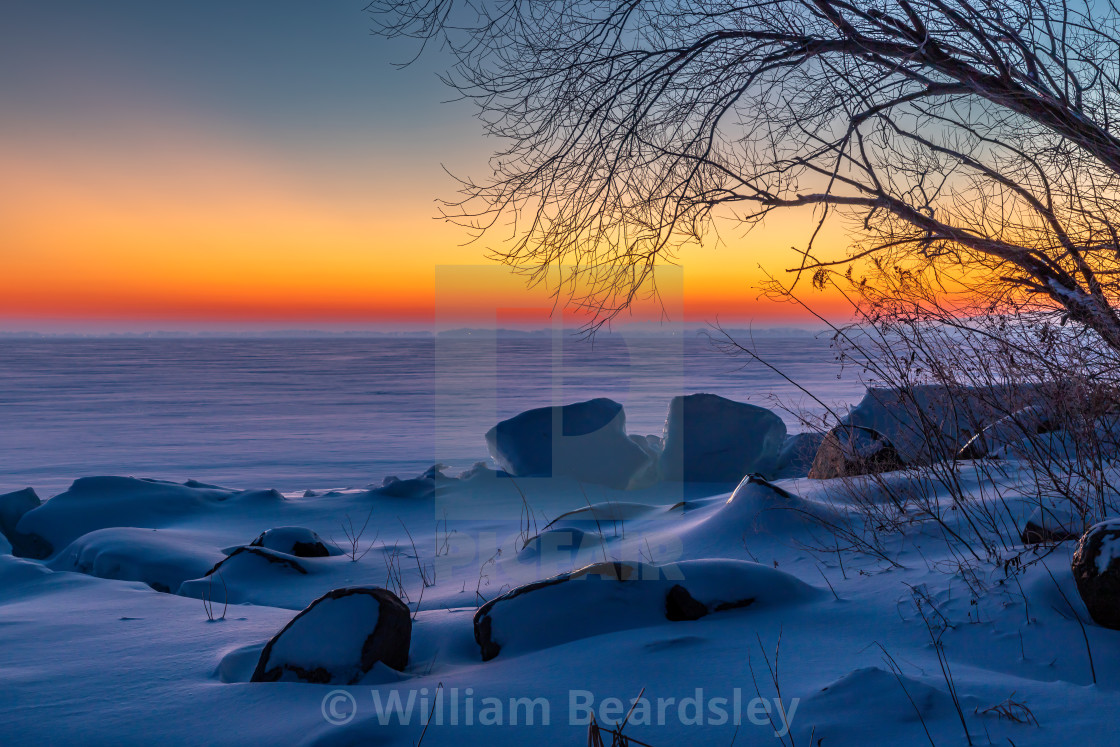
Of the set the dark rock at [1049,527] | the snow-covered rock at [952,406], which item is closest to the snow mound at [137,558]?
the snow-covered rock at [952,406]

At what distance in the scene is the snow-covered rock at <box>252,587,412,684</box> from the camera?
2568 mm

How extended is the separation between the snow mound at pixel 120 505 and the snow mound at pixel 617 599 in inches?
219

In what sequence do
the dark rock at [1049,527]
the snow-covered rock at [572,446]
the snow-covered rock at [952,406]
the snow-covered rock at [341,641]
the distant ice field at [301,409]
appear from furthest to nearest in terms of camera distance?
the distant ice field at [301,409]
the snow-covered rock at [572,446]
the snow-covered rock at [952,406]
the dark rock at [1049,527]
the snow-covered rock at [341,641]

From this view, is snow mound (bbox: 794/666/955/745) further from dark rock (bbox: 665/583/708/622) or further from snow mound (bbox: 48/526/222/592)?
snow mound (bbox: 48/526/222/592)

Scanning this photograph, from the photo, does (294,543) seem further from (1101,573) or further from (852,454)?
(1101,573)

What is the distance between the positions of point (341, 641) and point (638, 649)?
3.61 ft

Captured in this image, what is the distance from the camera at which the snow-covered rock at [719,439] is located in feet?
30.8

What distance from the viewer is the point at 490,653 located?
2.82 meters

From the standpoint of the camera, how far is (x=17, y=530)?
21.6 ft

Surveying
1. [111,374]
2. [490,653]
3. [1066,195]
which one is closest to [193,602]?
[490,653]

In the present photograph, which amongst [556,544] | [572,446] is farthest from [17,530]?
[572,446]

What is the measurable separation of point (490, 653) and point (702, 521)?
2.08 metres

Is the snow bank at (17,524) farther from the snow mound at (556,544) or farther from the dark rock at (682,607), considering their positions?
the dark rock at (682,607)

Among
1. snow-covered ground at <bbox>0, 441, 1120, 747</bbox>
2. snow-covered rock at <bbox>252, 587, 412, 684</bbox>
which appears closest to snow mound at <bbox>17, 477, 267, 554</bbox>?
snow-covered ground at <bbox>0, 441, 1120, 747</bbox>
